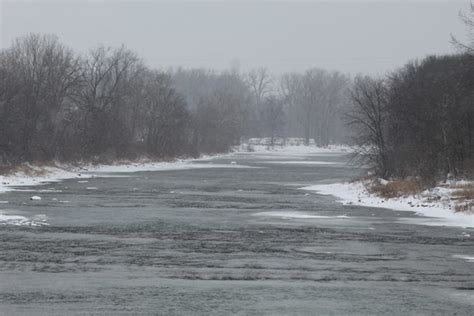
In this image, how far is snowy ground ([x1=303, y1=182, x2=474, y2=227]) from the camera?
82.8ft

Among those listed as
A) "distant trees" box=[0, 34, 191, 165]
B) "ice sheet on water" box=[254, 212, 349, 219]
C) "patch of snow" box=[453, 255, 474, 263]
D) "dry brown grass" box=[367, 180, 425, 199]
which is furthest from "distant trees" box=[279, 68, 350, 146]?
"patch of snow" box=[453, 255, 474, 263]

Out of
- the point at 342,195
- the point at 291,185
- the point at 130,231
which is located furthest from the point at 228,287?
the point at 291,185

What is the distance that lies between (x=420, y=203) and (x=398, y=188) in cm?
418

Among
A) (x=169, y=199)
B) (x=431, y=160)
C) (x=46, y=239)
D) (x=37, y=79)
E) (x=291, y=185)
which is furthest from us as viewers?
(x=37, y=79)

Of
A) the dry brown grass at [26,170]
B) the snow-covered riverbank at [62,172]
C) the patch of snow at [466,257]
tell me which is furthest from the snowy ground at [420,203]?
the dry brown grass at [26,170]

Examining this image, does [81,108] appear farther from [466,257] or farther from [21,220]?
[466,257]

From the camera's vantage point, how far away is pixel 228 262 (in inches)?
597

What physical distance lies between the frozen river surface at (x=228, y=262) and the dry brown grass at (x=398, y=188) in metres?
4.87

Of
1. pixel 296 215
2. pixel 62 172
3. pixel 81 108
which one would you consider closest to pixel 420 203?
pixel 296 215

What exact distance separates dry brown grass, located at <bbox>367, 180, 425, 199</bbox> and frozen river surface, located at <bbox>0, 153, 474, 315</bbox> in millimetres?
4872

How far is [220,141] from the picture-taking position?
123 metres

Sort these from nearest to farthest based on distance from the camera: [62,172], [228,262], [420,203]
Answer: [228,262] < [420,203] < [62,172]

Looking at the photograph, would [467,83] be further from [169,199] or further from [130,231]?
[130,231]

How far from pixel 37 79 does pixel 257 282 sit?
181 feet
